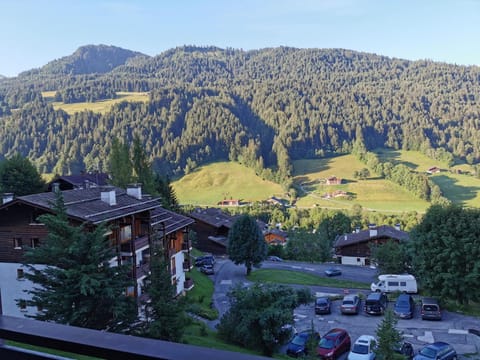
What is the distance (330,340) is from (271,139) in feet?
425

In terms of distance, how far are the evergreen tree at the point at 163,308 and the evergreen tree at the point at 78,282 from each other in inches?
42.2

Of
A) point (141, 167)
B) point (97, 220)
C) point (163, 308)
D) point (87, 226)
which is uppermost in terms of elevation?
point (141, 167)

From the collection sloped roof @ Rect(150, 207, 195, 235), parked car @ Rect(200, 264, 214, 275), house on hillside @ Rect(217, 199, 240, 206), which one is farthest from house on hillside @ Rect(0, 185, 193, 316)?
house on hillside @ Rect(217, 199, 240, 206)

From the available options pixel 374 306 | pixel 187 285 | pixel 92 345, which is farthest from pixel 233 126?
pixel 92 345

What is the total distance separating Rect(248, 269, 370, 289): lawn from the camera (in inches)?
1254

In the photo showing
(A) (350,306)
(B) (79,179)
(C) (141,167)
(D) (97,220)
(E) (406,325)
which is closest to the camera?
(D) (97,220)

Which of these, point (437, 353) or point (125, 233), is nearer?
point (437, 353)

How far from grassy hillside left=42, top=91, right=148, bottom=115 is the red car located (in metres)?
148

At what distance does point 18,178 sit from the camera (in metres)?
32.3

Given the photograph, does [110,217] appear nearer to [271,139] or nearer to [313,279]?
[313,279]

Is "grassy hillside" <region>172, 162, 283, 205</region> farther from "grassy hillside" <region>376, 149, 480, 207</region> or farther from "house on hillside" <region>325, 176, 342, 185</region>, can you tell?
"grassy hillside" <region>376, 149, 480, 207</region>

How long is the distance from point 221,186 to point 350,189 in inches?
1161

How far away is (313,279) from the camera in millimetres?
33844

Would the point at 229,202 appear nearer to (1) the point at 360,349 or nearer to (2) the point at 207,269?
(2) the point at 207,269
